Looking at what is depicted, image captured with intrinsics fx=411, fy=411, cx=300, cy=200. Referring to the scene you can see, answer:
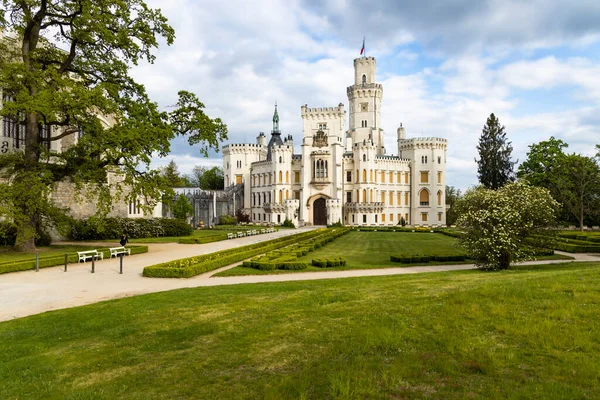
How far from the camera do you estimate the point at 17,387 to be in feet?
20.2

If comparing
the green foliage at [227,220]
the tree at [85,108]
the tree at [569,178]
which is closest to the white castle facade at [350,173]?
the green foliage at [227,220]

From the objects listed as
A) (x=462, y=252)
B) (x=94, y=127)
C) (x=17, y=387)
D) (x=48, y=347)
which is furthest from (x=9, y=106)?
(x=462, y=252)

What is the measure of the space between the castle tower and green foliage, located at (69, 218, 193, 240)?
41697mm

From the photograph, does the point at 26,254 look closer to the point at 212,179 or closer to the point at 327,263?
the point at 327,263

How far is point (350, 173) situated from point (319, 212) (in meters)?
8.58

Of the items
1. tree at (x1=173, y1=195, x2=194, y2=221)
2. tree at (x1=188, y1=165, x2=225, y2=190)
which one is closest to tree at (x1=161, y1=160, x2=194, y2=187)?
tree at (x1=188, y1=165, x2=225, y2=190)

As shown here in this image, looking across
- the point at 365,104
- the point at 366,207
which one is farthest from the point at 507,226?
the point at 365,104

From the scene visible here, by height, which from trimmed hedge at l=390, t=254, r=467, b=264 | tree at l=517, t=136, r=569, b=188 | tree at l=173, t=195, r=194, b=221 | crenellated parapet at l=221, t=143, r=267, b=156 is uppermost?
crenellated parapet at l=221, t=143, r=267, b=156

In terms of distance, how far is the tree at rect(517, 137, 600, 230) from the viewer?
49.3 meters

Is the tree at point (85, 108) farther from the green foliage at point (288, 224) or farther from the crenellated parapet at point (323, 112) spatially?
the crenellated parapet at point (323, 112)

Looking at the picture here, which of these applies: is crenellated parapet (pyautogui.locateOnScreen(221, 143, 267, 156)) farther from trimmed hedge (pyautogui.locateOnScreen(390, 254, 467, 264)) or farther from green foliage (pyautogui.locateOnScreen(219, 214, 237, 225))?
trimmed hedge (pyautogui.locateOnScreen(390, 254, 467, 264))

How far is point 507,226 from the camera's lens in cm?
1784

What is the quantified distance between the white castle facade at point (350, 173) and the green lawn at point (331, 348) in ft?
181

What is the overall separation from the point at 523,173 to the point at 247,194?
44959mm
